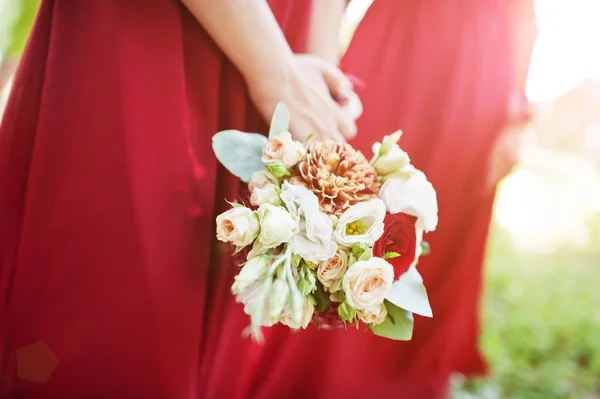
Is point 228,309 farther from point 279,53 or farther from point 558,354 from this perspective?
point 558,354

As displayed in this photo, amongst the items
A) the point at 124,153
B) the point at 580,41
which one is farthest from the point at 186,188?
the point at 580,41

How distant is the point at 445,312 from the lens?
114 cm

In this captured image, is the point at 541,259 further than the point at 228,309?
Yes

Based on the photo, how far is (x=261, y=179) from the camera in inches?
28.6

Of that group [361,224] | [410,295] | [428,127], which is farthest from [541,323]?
[361,224]

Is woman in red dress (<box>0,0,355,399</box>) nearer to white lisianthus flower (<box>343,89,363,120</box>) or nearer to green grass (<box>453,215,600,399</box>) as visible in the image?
white lisianthus flower (<box>343,89,363,120</box>)

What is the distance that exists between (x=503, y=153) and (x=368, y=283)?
2.11 ft

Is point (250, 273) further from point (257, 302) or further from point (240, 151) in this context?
point (240, 151)

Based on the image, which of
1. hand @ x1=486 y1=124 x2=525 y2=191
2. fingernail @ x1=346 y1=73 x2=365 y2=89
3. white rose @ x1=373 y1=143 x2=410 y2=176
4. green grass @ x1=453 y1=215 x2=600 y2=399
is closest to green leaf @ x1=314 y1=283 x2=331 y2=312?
white rose @ x1=373 y1=143 x2=410 y2=176

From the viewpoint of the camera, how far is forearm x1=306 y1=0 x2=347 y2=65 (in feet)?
2.87

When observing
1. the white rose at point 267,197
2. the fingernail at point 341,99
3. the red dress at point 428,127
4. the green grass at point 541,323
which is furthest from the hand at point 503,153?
the white rose at point 267,197

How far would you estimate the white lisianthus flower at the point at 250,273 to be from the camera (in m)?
0.62

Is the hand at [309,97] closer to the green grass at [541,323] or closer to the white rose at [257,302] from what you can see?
the white rose at [257,302]

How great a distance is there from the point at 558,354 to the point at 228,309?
41.4 inches
